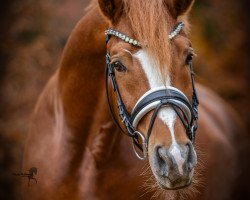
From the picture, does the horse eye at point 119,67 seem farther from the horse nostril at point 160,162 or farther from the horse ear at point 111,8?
the horse nostril at point 160,162

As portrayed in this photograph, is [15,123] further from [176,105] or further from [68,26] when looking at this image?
[176,105]

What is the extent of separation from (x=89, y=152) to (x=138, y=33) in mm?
1079

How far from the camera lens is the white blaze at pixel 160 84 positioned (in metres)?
2.45

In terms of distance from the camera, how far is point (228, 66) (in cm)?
993

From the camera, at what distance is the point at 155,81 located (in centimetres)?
265

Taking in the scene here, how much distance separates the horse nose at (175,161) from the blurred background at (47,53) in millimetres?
4283

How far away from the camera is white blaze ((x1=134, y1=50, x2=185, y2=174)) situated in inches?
96.5

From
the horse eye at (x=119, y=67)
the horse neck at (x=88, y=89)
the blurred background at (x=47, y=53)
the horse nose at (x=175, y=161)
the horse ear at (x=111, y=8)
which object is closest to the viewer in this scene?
the horse nose at (x=175, y=161)

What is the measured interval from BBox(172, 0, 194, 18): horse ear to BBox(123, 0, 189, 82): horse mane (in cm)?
6

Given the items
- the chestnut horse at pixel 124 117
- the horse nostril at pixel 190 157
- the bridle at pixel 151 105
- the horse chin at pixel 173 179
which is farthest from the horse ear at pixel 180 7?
the horse chin at pixel 173 179

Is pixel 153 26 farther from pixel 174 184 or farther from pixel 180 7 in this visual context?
pixel 174 184

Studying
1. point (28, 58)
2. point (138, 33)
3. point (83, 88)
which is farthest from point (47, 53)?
point (138, 33)

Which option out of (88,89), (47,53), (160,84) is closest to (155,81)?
(160,84)

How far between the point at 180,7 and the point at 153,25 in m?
0.38
